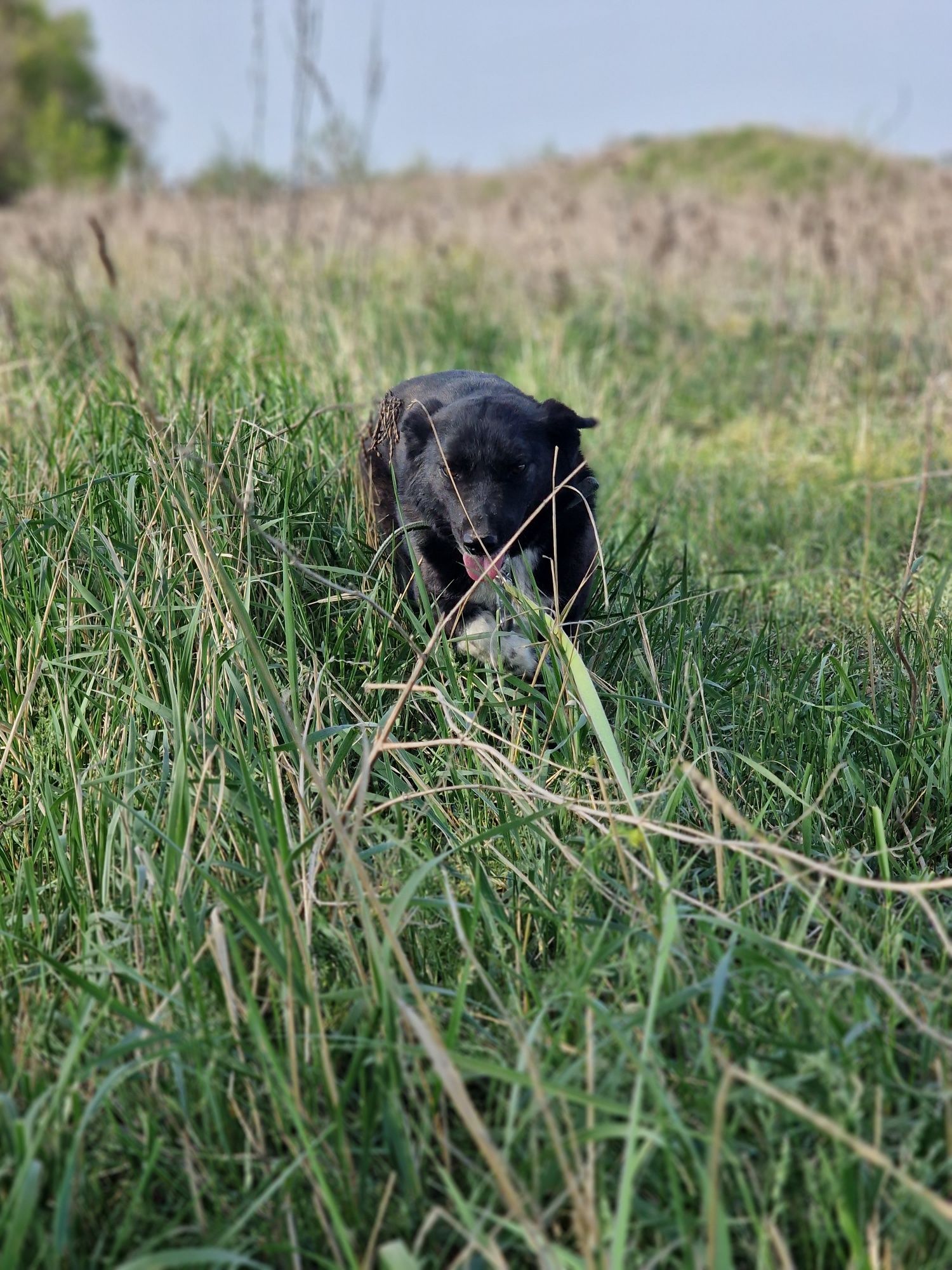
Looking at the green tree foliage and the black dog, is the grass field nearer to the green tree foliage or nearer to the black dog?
the black dog

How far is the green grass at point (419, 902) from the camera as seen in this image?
1610 millimetres

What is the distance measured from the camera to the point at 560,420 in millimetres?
3455

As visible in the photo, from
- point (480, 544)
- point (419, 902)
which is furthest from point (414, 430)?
point (419, 902)

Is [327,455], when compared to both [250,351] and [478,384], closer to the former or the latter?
[478,384]

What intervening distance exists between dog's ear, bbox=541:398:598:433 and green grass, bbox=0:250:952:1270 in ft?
1.44

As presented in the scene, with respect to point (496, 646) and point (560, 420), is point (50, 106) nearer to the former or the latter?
point (560, 420)

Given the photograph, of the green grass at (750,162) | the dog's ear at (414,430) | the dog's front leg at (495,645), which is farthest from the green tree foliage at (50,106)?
the dog's front leg at (495,645)

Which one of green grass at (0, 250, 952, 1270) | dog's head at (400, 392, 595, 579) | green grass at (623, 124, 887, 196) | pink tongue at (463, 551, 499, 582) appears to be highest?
green grass at (623, 124, 887, 196)

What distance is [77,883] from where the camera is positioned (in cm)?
222

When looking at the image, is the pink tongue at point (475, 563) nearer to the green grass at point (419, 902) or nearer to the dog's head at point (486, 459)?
the dog's head at point (486, 459)

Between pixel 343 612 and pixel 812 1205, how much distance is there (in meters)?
1.74

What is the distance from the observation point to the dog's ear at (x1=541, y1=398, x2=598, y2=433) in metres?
3.46

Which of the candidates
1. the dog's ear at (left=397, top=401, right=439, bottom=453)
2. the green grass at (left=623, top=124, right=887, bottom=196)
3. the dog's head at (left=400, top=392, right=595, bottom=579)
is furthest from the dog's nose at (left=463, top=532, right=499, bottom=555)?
the green grass at (left=623, top=124, right=887, bottom=196)

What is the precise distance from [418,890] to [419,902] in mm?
173
